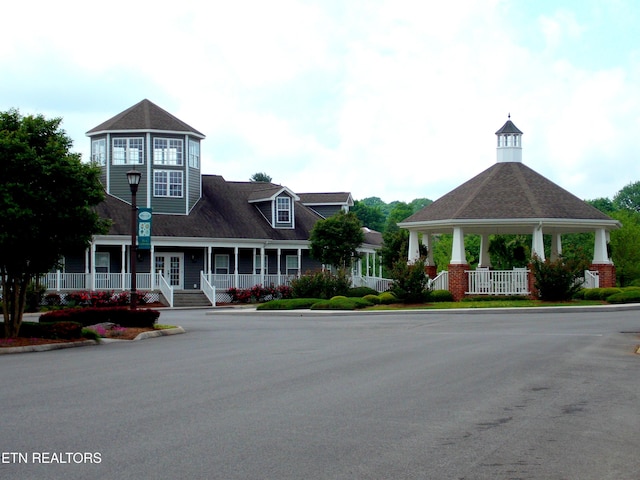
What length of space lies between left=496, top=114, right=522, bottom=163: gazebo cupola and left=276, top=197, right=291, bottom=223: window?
13.8 m

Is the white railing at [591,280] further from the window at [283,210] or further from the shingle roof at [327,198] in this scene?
the shingle roof at [327,198]

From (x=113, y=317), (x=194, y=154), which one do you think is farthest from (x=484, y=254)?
(x=113, y=317)

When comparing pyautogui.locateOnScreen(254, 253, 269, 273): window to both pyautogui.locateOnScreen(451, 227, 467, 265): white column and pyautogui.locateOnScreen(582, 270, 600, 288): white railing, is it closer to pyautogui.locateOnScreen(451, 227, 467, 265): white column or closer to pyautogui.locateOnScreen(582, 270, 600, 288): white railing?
pyautogui.locateOnScreen(451, 227, 467, 265): white column

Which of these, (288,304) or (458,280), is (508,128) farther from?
(288,304)

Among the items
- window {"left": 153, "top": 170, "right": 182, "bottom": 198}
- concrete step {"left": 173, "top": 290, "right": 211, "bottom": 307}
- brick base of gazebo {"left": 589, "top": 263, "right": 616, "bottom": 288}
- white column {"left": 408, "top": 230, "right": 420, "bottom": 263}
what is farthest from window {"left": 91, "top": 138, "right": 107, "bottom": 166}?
brick base of gazebo {"left": 589, "top": 263, "right": 616, "bottom": 288}

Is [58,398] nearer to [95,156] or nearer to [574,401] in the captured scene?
[574,401]

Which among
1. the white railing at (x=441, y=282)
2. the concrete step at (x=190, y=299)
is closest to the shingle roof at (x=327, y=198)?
the concrete step at (x=190, y=299)

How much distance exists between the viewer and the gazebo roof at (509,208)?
42.5 m

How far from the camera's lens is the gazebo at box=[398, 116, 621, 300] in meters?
42.3

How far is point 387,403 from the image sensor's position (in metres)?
11.6

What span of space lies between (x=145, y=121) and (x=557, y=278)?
25.4 meters

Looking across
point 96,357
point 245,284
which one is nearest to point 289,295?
point 245,284

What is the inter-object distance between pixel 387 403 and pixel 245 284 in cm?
4083

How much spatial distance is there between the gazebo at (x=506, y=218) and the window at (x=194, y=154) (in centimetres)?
1439
